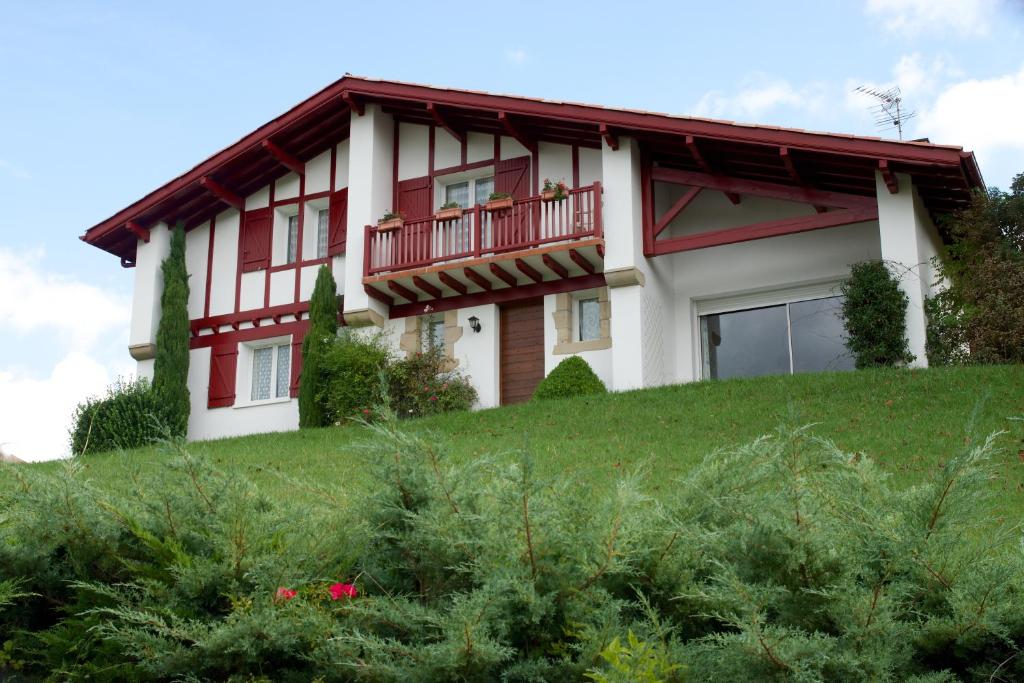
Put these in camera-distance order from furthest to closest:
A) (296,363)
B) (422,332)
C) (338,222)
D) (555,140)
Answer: (338,222) → (296,363) → (422,332) → (555,140)

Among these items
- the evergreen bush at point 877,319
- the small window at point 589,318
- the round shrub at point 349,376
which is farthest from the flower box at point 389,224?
the evergreen bush at point 877,319

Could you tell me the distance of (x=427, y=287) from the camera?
18.9 metres

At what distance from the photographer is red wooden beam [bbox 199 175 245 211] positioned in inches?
814

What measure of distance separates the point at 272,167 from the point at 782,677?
18.8 meters

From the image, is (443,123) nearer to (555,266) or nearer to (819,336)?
(555,266)

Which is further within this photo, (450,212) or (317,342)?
(317,342)

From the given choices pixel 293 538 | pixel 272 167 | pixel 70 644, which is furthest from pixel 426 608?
pixel 272 167

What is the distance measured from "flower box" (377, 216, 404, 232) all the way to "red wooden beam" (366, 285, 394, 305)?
101cm

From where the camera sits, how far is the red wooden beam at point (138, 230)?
21.3 meters

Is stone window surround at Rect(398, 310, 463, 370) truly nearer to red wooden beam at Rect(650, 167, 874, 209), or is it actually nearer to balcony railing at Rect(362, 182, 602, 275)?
balcony railing at Rect(362, 182, 602, 275)

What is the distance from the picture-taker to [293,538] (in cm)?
508

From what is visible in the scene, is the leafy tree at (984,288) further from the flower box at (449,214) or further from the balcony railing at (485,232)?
the flower box at (449,214)

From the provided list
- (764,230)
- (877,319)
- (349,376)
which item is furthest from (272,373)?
(877,319)

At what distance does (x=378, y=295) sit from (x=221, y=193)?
163 inches
